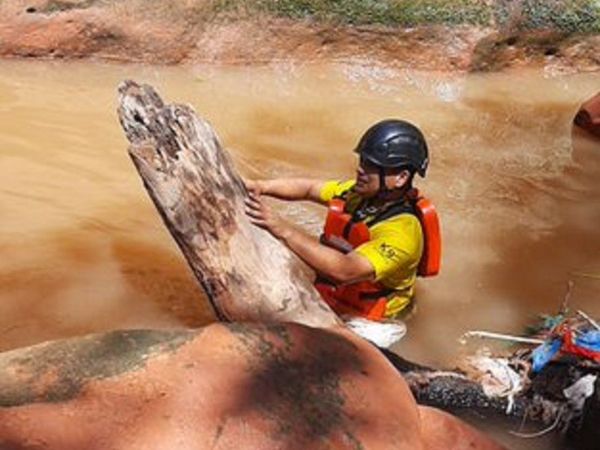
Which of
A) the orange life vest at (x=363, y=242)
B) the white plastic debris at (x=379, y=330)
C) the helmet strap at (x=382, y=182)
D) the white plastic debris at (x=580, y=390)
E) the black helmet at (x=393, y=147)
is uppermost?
the black helmet at (x=393, y=147)

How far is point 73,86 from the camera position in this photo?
26.3 ft

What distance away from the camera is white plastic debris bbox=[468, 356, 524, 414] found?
14.3 ft

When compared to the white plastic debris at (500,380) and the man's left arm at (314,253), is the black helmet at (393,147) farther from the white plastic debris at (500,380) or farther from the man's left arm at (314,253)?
the white plastic debris at (500,380)

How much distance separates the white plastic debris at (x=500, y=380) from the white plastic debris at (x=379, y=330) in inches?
18.4

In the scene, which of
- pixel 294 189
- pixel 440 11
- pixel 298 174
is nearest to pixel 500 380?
pixel 294 189

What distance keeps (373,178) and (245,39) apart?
5299 mm

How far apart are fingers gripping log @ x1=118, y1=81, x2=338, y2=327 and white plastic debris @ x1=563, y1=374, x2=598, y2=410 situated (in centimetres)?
126

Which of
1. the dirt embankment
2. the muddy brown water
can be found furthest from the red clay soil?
the dirt embankment

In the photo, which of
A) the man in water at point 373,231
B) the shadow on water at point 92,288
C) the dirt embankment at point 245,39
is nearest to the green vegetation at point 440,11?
the dirt embankment at point 245,39

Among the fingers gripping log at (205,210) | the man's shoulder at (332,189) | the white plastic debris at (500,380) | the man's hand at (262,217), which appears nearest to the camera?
the fingers gripping log at (205,210)

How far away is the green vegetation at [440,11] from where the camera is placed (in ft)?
30.2

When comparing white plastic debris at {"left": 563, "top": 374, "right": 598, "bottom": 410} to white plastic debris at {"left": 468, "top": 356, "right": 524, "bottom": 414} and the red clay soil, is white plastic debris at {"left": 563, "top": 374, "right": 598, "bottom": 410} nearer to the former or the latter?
white plastic debris at {"left": 468, "top": 356, "right": 524, "bottom": 414}

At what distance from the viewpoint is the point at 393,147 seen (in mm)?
4082

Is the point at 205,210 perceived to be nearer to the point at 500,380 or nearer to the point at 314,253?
the point at 314,253
